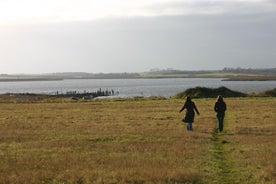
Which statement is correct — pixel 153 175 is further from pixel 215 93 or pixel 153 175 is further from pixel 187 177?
pixel 215 93

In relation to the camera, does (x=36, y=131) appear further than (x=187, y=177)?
Yes

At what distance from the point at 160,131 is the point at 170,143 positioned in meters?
4.97

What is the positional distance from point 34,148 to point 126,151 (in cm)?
410

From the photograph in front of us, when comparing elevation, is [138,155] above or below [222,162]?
above

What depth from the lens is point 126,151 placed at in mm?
19141

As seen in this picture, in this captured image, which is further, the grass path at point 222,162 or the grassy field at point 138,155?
the grassy field at point 138,155

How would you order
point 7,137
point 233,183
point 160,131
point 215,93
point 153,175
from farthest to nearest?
point 215,93
point 160,131
point 7,137
point 153,175
point 233,183

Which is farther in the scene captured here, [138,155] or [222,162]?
[138,155]

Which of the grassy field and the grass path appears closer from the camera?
the grass path

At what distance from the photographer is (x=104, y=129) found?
90.5 feet

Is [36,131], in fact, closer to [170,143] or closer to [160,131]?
[160,131]

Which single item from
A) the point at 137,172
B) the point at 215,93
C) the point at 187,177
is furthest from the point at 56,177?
the point at 215,93

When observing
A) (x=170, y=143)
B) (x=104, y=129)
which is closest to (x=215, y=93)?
(x=104, y=129)

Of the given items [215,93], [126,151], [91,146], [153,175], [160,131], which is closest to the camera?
[153,175]
